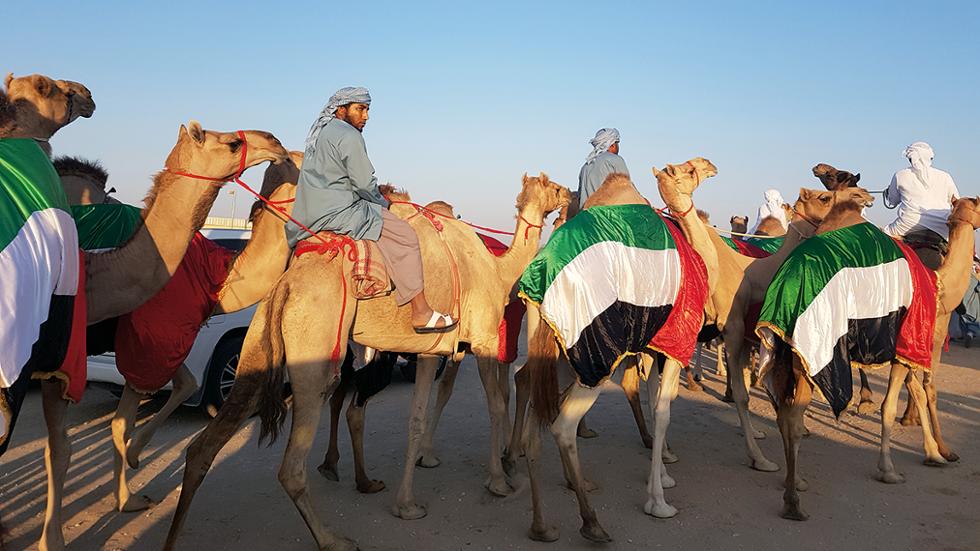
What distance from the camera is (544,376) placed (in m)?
4.90

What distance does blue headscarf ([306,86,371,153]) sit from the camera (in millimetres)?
4922

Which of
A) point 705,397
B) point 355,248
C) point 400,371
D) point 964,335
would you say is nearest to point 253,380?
point 355,248

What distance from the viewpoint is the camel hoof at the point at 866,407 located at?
28.4ft

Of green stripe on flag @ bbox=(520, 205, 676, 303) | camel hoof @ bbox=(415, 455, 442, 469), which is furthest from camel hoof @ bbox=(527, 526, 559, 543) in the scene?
camel hoof @ bbox=(415, 455, 442, 469)

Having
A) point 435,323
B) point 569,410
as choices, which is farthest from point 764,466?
point 435,323

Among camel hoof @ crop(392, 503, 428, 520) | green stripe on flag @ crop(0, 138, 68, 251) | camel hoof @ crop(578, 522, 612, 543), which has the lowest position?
Result: camel hoof @ crop(392, 503, 428, 520)

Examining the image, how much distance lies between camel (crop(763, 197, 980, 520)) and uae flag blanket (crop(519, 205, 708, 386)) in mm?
910

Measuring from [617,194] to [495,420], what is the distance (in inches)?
80.0

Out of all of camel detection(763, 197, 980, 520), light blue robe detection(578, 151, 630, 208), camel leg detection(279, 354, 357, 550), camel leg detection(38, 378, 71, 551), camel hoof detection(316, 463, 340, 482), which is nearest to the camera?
camel leg detection(38, 378, 71, 551)

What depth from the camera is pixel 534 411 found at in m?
4.92

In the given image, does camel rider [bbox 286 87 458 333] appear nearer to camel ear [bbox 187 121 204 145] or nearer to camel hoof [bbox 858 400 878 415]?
camel ear [bbox 187 121 204 145]

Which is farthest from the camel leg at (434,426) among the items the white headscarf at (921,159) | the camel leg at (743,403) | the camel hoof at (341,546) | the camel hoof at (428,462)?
the white headscarf at (921,159)

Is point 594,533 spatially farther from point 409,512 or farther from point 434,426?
point 434,426

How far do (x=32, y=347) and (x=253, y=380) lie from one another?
A: 1563 mm
